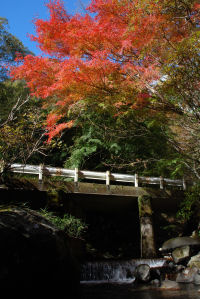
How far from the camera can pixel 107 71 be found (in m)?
8.64

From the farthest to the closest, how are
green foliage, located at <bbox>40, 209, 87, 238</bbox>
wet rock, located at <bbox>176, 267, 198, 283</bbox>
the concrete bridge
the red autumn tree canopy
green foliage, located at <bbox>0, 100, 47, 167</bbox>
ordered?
the concrete bridge
green foliage, located at <bbox>40, 209, 87, 238</bbox>
wet rock, located at <bbox>176, 267, 198, 283</bbox>
the red autumn tree canopy
green foliage, located at <bbox>0, 100, 47, 167</bbox>

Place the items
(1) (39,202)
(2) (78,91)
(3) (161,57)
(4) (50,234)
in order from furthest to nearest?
1. (1) (39,202)
2. (2) (78,91)
3. (3) (161,57)
4. (4) (50,234)

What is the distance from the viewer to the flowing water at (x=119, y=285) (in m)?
6.23

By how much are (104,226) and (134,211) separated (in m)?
1.95

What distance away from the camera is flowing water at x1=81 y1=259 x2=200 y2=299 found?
6227 mm

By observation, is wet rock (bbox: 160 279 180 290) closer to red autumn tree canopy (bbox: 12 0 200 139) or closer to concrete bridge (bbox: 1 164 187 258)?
concrete bridge (bbox: 1 164 187 258)

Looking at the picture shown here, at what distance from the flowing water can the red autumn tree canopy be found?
5.29 meters

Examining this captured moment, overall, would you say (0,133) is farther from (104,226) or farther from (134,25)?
(104,226)

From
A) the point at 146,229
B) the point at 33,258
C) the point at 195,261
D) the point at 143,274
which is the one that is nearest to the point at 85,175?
the point at 146,229

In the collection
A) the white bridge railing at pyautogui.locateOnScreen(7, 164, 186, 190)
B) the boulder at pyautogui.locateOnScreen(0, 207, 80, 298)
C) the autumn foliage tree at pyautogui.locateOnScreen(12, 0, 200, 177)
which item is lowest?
the boulder at pyautogui.locateOnScreen(0, 207, 80, 298)

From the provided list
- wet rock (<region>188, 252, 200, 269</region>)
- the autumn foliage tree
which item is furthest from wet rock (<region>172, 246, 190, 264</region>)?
the autumn foliage tree

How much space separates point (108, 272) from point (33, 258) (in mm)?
5345

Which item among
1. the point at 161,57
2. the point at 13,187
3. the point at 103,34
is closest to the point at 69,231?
the point at 13,187

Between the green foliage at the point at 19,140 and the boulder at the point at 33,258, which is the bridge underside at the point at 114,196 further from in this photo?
the boulder at the point at 33,258
